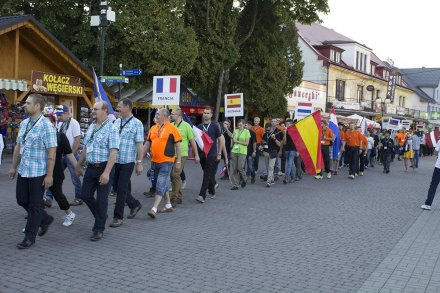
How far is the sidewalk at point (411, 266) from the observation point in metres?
5.50

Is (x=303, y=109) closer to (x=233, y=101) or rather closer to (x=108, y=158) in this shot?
(x=233, y=101)

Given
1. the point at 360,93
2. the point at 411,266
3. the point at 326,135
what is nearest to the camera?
the point at 411,266

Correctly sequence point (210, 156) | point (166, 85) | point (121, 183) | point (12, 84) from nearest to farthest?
point (121, 183), point (210, 156), point (166, 85), point (12, 84)

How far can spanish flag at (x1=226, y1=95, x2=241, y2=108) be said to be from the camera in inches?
645

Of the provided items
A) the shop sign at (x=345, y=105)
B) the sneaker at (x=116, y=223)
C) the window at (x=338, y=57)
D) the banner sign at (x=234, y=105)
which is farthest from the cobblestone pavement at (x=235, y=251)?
the window at (x=338, y=57)

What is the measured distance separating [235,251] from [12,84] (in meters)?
12.9

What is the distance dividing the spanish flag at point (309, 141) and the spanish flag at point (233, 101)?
2296 millimetres

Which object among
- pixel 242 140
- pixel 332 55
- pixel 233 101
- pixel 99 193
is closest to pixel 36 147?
pixel 99 193

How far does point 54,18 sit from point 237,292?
18.8 metres

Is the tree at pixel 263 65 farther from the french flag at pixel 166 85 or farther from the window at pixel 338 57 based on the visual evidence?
the window at pixel 338 57

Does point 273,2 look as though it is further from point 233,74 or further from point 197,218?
point 197,218

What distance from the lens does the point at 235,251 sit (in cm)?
671

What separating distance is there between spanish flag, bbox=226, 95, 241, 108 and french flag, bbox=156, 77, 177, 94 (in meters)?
3.01

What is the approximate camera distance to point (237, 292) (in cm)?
513
